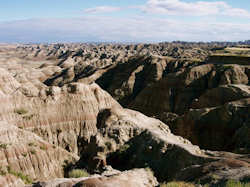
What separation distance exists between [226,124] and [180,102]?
25366 mm

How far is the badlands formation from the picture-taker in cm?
1106

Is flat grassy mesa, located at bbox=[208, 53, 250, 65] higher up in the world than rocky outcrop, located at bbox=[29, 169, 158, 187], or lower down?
higher up

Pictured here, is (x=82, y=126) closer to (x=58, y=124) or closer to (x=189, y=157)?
(x=58, y=124)

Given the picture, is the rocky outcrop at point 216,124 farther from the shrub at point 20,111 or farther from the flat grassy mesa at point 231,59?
the flat grassy mesa at point 231,59

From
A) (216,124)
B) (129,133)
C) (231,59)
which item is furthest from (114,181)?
(231,59)

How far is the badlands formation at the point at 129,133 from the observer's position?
11.1m

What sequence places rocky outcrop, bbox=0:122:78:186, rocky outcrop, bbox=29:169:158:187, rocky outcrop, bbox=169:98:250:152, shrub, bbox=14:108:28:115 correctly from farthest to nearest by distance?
shrub, bbox=14:108:28:115
rocky outcrop, bbox=169:98:250:152
rocky outcrop, bbox=0:122:78:186
rocky outcrop, bbox=29:169:158:187

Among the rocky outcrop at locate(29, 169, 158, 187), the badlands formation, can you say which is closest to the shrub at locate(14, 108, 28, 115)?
the badlands formation

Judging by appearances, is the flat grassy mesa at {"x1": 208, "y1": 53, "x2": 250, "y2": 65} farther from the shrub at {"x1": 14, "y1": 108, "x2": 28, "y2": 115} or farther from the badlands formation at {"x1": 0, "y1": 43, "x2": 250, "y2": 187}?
the shrub at {"x1": 14, "y1": 108, "x2": 28, "y2": 115}

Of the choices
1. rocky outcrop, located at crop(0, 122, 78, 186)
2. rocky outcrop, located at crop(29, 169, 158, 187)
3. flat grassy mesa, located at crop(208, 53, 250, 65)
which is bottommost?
rocky outcrop, located at crop(0, 122, 78, 186)

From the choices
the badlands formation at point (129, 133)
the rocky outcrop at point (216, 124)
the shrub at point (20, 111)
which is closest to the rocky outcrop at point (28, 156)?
the badlands formation at point (129, 133)

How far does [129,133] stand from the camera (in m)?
17.4

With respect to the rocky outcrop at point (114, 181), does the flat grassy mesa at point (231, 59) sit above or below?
above

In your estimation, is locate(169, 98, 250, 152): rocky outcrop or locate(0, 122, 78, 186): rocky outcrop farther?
locate(169, 98, 250, 152): rocky outcrop
